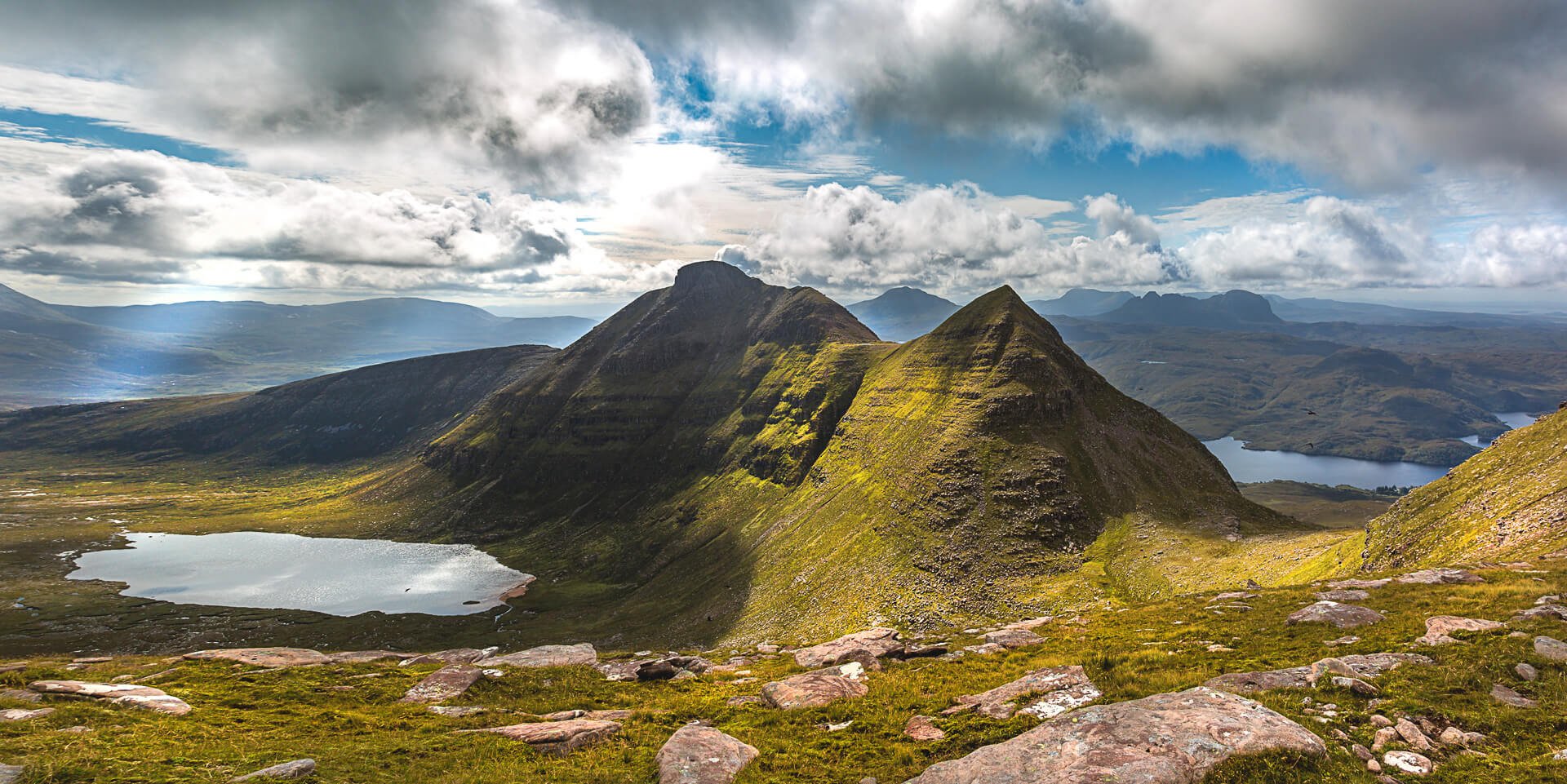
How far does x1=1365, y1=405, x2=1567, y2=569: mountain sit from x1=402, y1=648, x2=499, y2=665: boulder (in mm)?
67786

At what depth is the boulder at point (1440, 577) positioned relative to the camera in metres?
31.9

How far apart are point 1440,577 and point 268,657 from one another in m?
72.9

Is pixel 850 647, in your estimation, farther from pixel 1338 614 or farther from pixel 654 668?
pixel 1338 614

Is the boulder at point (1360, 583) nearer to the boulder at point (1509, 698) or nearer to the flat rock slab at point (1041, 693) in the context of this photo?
the boulder at point (1509, 698)

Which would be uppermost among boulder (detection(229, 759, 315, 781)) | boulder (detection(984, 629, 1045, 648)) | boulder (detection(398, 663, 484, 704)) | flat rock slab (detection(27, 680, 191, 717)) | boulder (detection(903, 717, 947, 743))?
boulder (detection(229, 759, 315, 781))

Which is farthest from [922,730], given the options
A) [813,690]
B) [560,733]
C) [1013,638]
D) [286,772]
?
[286,772]

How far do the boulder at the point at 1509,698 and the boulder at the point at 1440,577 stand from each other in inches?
758

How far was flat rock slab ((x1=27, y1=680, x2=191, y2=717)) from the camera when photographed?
83.1 ft

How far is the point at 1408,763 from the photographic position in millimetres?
14211

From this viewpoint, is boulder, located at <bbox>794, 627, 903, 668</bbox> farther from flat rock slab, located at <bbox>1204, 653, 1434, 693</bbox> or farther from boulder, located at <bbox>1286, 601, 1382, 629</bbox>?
boulder, located at <bbox>1286, 601, 1382, 629</bbox>

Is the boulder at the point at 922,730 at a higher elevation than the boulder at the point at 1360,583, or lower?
higher

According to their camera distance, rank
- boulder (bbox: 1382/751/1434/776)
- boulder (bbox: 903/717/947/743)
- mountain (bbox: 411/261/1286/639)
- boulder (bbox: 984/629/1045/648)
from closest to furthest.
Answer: boulder (bbox: 1382/751/1434/776) → boulder (bbox: 903/717/947/743) → boulder (bbox: 984/629/1045/648) → mountain (bbox: 411/261/1286/639)

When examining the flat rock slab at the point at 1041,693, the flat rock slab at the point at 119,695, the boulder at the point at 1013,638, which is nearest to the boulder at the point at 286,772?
the flat rock slab at the point at 119,695

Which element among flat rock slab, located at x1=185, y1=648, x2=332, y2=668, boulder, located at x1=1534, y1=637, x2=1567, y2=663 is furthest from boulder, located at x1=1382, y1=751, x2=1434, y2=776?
flat rock slab, located at x1=185, y1=648, x2=332, y2=668
